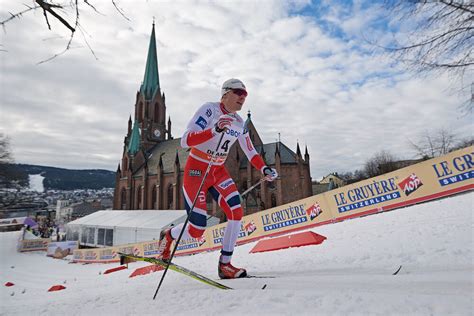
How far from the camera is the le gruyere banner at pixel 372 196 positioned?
7680 millimetres

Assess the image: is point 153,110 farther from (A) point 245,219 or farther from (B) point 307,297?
(B) point 307,297

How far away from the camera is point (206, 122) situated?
11.9 ft

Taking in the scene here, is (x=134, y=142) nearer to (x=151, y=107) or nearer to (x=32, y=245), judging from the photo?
(x=151, y=107)

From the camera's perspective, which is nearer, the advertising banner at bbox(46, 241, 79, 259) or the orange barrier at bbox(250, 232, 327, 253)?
the orange barrier at bbox(250, 232, 327, 253)

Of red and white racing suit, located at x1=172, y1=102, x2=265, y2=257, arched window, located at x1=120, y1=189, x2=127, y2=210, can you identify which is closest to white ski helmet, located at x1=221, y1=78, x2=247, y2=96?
red and white racing suit, located at x1=172, y1=102, x2=265, y2=257

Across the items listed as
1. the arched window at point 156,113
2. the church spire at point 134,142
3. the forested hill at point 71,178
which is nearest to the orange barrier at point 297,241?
the church spire at point 134,142

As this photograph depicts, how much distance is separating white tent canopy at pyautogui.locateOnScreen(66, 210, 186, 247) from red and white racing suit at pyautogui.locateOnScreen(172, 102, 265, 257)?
14.7 metres

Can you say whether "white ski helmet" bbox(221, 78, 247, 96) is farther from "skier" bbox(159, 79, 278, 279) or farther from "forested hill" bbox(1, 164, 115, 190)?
"forested hill" bbox(1, 164, 115, 190)

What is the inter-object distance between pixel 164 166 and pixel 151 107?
12.9 m

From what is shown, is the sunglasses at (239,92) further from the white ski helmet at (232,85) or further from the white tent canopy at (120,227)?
the white tent canopy at (120,227)

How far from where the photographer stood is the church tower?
141ft

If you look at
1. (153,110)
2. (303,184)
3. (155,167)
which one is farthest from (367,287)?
(153,110)

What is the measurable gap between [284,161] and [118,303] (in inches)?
1105

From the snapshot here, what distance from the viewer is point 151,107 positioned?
43562 mm
